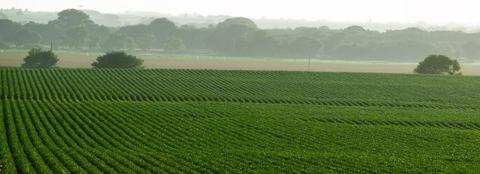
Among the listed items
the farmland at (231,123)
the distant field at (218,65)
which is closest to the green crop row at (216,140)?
→ the farmland at (231,123)

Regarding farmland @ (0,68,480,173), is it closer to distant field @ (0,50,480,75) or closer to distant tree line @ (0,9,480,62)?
distant field @ (0,50,480,75)

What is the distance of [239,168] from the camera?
1283 inches

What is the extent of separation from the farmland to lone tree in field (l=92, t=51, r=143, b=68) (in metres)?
14.7

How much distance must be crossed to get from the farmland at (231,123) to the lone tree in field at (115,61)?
1466cm

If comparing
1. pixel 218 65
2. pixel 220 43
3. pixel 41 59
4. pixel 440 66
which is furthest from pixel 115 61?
pixel 220 43

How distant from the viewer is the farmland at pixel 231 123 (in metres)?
34.0

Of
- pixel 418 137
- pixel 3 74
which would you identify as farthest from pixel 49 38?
pixel 418 137

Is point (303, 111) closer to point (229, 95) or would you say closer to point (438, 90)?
point (229, 95)

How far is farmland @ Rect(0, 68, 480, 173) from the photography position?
3397cm

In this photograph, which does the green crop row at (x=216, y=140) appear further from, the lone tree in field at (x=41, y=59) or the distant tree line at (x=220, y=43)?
the distant tree line at (x=220, y=43)

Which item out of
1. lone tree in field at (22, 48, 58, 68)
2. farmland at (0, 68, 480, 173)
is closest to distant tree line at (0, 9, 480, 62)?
lone tree in field at (22, 48, 58, 68)

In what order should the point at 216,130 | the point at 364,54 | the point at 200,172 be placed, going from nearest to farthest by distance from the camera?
1. the point at 200,172
2. the point at 216,130
3. the point at 364,54

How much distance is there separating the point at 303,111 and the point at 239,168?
26.5m

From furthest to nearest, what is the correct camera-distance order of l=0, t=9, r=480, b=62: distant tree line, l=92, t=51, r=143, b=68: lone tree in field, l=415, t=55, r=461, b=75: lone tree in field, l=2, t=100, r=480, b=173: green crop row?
l=0, t=9, r=480, b=62: distant tree line → l=415, t=55, r=461, b=75: lone tree in field → l=92, t=51, r=143, b=68: lone tree in field → l=2, t=100, r=480, b=173: green crop row
